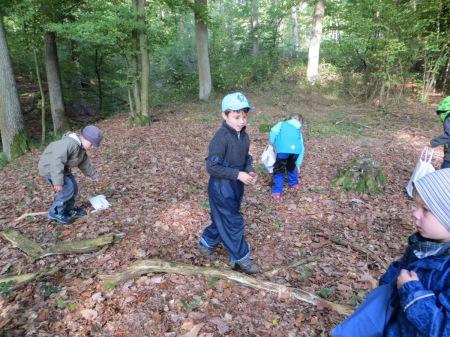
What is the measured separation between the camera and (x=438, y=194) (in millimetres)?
1351

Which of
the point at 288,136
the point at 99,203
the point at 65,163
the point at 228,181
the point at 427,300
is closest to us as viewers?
the point at 427,300

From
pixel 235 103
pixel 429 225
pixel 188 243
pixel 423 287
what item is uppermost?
pixel 235 103

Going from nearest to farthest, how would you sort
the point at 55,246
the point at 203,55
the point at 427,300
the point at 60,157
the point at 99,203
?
the point at 427,300 < the point at 55,246 < the point at 60,157 < the point at 99,203 < the point at 203,55

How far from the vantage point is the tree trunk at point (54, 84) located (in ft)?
34.4

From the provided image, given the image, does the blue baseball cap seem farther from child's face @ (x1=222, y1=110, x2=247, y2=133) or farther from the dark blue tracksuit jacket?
the dark blue tracksuit jacket

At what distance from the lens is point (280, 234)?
4.34 m

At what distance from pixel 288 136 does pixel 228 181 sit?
2687 mm

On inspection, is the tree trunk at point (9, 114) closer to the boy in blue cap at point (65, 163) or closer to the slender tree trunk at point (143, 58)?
the slender tree trunk at point (143, 58)

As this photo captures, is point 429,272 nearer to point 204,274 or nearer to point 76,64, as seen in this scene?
point 204,274

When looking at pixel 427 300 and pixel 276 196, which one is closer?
pixel 427 300

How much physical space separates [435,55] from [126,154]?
14107 millimetres

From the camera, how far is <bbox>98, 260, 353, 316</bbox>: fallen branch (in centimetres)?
288

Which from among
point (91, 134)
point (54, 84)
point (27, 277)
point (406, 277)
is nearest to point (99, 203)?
point (91, 134)

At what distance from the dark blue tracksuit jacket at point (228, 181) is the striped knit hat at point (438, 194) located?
1.76 m
